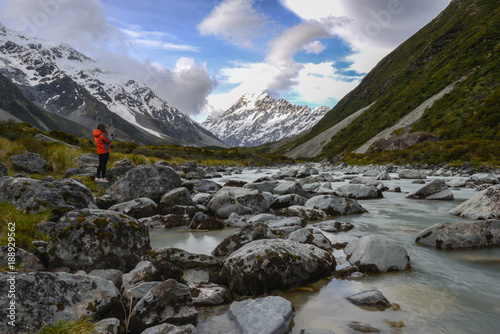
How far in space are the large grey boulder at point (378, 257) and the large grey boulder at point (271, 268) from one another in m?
0.67

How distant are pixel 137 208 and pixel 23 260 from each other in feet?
17.8

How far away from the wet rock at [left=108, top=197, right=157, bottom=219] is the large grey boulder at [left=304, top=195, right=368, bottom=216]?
5.90 m

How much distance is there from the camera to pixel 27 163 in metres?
12.4

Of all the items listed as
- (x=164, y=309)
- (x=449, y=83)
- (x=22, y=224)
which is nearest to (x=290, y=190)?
(x=22, y=224)

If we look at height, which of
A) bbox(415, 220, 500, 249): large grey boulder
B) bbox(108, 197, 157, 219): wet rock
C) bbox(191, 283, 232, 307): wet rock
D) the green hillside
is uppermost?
the green hillside

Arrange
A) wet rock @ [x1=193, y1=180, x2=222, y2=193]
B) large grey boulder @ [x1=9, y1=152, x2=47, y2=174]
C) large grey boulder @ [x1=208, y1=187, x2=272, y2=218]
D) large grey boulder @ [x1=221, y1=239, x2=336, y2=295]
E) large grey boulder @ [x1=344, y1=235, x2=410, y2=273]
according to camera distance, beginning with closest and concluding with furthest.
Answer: large grey boulder @ [x1=221, y1=239, x2=336, y2=295], large grey boulder @ [x1=344, y1=235, x2=410, y2=273], large grey boulder @ [x1=208, y1=187, x2=272, y2=218], large grey boulder @ [x1=9, y1=152, x2=47, y2=174], wet rock @ [x1=193, y1=180, x2=222, y2=193]

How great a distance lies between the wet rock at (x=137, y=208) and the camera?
372 inches

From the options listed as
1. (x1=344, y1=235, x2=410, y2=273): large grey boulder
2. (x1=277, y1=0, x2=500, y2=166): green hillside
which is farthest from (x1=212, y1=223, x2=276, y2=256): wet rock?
(x1=277, y1=0, x2=500, y2=166): green hillside

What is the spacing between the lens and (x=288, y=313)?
138 inches

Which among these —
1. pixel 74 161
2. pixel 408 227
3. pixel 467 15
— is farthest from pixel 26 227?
pixel 467 15

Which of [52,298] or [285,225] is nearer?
[52,298]

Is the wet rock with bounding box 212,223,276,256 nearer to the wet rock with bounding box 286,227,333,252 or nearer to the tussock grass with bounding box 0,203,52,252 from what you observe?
the wet rock with bounding box 286,227,333,252

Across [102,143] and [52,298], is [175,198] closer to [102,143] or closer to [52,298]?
[102,143]

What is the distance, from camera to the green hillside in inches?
1787
